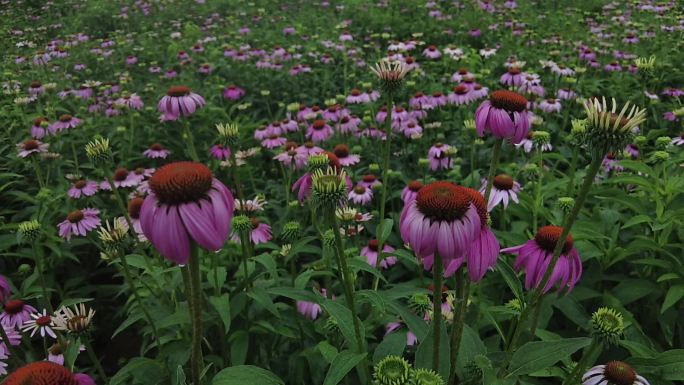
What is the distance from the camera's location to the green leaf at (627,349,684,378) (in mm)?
1160

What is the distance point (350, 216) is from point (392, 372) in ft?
2.92

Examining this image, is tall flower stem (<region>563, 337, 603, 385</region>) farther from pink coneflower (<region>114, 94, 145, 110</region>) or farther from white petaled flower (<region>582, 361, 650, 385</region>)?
pink coneflower (<region>114, 94, 145, 110</region>)

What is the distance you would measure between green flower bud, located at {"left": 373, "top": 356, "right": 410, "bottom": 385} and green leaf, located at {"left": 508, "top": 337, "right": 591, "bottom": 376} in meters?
0.24

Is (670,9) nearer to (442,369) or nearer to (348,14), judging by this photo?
(348,14)

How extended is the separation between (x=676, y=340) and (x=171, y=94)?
2.54 meters

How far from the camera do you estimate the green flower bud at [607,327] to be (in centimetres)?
110

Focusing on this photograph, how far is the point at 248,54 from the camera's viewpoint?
16.8 ft

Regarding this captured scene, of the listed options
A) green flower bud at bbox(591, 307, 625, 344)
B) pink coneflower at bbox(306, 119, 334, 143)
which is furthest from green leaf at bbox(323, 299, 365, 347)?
pink coneflower at bbox(306, 119, 334, 143)

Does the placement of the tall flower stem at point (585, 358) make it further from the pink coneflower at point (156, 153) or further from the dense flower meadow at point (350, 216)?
the pink coneflower at point (156, 153)

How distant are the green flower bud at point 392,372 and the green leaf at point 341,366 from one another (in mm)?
89

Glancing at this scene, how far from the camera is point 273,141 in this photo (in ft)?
10.5

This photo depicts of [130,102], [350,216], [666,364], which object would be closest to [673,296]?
[666,364]

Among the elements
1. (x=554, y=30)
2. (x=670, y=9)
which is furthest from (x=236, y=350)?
(x=670, y=9)

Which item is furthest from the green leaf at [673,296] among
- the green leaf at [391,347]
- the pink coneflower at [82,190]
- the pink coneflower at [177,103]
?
the pink coneflower at [82,190]
